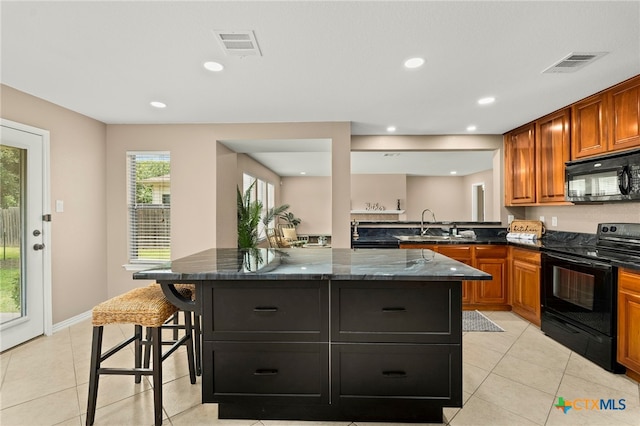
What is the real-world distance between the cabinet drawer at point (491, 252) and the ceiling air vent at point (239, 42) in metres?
3.38

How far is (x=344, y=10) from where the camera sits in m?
1.80

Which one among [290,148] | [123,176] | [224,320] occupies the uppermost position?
[290,148]

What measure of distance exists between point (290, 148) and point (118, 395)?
130 inches

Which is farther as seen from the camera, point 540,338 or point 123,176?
point 123,176

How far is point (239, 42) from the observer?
83.9 inches

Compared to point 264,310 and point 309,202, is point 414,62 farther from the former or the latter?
point 309,202

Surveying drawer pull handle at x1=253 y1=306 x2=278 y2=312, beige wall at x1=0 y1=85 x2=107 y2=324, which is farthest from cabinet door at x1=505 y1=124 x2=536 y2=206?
beige wall at x1=0 y1=85 x2=107 y2=324

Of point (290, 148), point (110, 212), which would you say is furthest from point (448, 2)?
point (110, 212)

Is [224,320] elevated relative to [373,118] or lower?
lower

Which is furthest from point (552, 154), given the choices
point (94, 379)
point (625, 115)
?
point (94, 379)

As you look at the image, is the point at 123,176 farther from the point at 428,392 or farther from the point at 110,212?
the point at 428,392

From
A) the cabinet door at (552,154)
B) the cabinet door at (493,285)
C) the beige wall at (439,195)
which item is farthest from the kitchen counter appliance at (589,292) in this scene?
the beige wall at (439,195)

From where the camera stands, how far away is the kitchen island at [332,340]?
5.95 ft

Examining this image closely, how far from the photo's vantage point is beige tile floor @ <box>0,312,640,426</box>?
1953 millimetres
